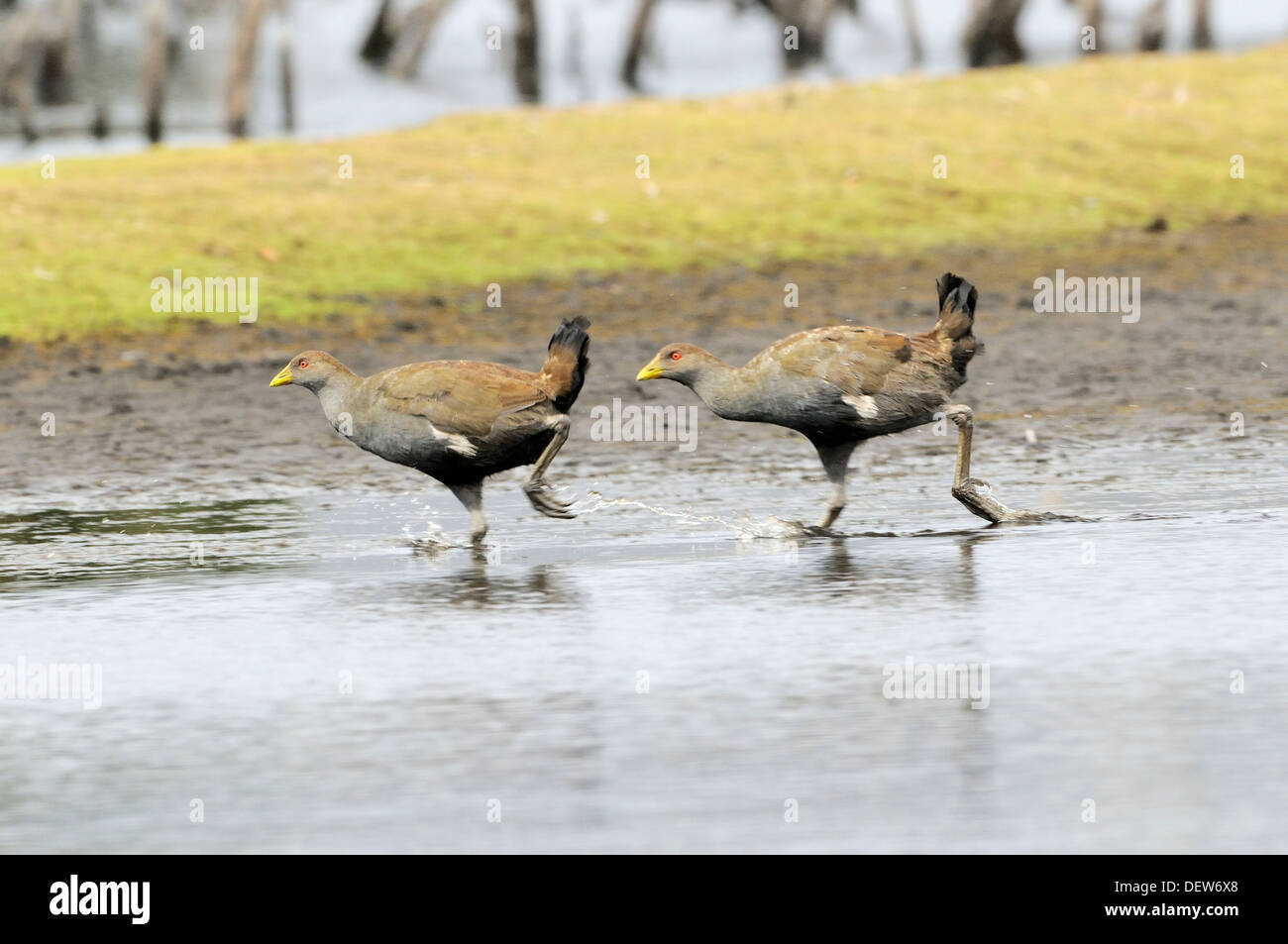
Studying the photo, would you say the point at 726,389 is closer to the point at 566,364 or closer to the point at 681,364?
the point at 681,364

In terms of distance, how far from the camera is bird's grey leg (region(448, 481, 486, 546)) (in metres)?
11.8

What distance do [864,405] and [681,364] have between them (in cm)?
95

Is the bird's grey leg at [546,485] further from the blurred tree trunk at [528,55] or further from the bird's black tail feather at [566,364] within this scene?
the blurred tree trunk at [528,55]

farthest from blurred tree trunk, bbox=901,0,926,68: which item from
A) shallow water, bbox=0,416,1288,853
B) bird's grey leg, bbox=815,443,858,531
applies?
bird's grey leg, bbox=815,443,858,531

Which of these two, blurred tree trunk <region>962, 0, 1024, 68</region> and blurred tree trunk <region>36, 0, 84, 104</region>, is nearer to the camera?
blurred tree trunk <region>962, 0, 1024, 68</region>

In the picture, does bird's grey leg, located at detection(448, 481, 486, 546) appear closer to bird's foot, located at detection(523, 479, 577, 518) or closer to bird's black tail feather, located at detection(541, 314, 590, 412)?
bird's foot, located at detection(523, 479, 577, 518)

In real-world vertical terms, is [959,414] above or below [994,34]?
below

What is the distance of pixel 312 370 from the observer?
11953 millimetres

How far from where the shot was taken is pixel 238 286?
68.4ft

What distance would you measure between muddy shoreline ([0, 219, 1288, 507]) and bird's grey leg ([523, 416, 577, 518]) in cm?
272

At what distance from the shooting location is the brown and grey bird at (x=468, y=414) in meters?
11.4

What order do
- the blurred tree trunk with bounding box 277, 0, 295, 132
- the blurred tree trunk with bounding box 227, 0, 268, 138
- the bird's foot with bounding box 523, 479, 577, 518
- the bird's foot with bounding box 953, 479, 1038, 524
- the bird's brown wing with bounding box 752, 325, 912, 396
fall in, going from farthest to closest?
1. the blurred tree trunk with bounding box 277, 0, 295, 132
2. the blurred tree trunk with bounding box 227, 0, 268, 138
3. the bird's foot with bounding box 953, 479, 1038, 524
4. the bird's foot with bounding box 523, 479, 577, 518
5. the bird's brown wing with bounding box 752, 325, 912, 396

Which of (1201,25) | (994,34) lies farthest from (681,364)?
(1201,25)
